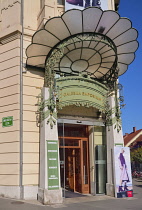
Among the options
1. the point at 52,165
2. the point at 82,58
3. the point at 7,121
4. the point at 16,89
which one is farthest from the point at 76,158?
the point at 82,58

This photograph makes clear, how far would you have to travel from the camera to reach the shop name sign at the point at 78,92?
40.1 feet

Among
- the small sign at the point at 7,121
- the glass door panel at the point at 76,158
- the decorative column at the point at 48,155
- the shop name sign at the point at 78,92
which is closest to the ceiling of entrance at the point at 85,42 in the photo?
the shop name sign at the point at 78,92

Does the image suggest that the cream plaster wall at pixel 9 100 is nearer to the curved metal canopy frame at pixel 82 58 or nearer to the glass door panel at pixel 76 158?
the curved metal canopy frame at pixel 82 58

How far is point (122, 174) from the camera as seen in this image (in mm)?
12680

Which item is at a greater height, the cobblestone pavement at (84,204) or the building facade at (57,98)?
the building facade at (57,98)

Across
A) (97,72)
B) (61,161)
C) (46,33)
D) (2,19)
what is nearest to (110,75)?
(97,72)

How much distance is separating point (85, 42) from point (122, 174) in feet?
22.1

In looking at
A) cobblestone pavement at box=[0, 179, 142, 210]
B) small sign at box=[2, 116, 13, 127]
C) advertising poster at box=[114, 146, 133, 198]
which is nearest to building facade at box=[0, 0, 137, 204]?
small sign at box=[2, 116, 13, 127]

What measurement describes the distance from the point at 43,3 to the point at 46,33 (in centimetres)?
308

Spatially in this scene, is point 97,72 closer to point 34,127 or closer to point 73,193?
point 34,127

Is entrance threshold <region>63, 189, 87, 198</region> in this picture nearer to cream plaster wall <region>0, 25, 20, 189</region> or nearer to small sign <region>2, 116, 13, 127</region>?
cream plaster wall <region>0, 25, 20, 189</region>

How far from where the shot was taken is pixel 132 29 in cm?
1195

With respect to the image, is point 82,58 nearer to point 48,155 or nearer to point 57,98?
point 57,98

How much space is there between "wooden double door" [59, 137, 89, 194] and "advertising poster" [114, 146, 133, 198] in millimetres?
1964
